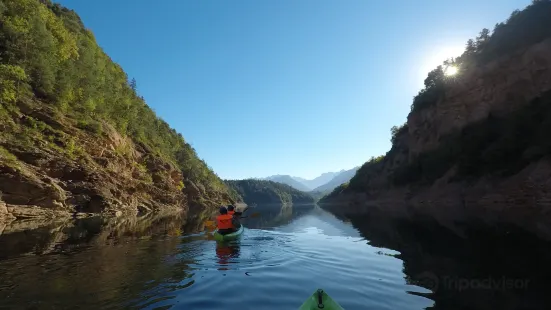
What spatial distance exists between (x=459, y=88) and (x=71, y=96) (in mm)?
65707

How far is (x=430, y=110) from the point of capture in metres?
71.3

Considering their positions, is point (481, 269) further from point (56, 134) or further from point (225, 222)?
point (56, 134)

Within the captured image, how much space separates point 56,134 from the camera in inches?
1371

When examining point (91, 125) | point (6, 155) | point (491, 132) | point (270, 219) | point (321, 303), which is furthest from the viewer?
point (491, 132)

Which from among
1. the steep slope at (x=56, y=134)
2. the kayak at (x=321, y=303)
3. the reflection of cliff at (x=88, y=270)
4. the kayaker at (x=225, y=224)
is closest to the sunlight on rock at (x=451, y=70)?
the steep slope at (x=56, y=134)

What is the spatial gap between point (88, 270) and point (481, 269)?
12123 millimetres

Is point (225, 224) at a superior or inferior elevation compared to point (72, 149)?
inferior

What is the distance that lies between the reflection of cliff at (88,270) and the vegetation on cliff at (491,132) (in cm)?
4628

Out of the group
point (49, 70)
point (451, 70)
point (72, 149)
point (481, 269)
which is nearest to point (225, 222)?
point (481, 269)

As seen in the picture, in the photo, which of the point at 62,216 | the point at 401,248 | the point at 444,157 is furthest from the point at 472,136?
the point at 62,216

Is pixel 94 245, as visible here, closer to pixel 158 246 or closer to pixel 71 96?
pixel 158 246

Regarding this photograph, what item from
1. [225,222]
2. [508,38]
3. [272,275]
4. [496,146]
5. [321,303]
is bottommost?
[272,275]

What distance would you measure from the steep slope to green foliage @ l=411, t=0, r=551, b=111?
64.1 meters

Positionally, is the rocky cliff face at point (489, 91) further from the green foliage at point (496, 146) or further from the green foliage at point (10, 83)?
the green foliage at point (10, 83)
